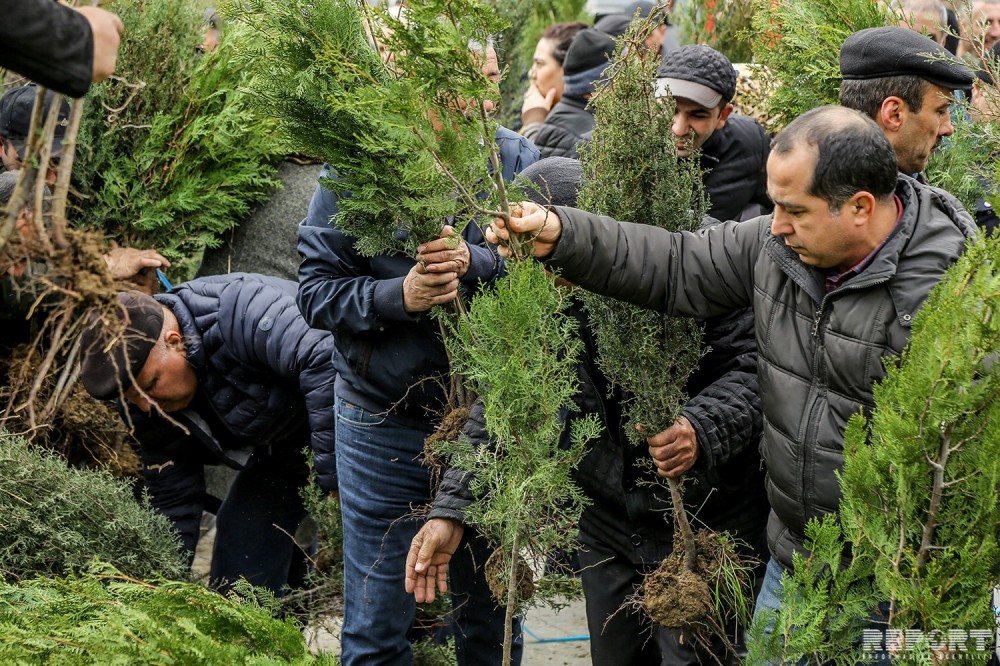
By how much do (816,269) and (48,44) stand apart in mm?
1902

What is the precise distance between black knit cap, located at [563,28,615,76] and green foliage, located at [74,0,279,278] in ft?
6.28

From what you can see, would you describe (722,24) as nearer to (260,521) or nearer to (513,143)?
(513,143)

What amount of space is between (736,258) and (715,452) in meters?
0.61

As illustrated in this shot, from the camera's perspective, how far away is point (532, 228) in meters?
2.86

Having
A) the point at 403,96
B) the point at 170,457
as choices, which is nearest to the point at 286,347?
the point at 170,457

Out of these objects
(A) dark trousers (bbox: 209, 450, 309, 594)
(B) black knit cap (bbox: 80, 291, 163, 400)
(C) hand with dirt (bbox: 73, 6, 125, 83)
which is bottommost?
(A) dark trousers (bbox: 209, 450, 309, 594)

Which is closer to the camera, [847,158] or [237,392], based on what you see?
[847,158]

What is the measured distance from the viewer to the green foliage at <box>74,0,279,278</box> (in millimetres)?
4895

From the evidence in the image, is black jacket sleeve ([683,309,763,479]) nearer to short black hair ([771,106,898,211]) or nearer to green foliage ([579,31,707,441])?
green foliage ([579,31,707,441])

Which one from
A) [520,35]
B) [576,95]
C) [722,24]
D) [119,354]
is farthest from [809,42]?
[520,35]

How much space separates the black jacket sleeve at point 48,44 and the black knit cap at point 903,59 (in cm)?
234

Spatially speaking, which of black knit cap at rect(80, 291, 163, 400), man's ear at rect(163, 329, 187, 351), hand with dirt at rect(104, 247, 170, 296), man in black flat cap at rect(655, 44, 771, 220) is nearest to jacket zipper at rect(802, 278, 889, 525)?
man in black flat cap at rect(655, 44, 771, 220)

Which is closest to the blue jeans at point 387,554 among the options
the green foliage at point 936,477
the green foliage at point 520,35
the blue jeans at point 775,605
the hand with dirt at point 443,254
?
the hand with dirt at point 443,254

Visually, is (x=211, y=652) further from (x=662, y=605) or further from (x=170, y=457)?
(x=170, y=457)
